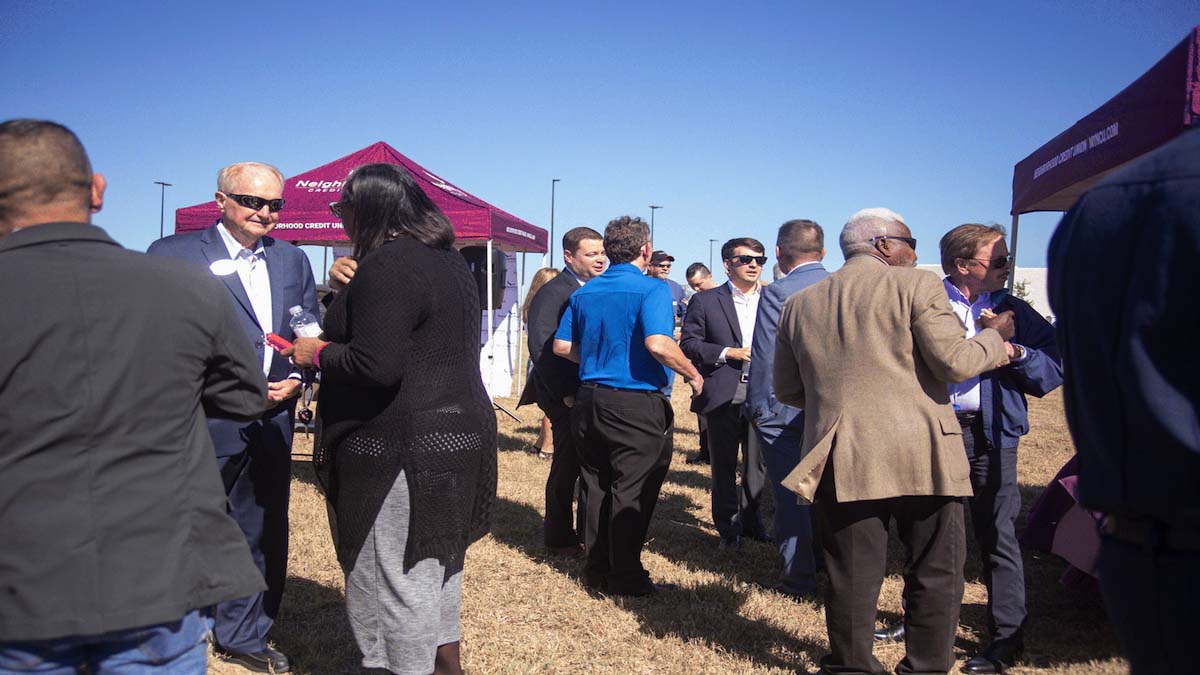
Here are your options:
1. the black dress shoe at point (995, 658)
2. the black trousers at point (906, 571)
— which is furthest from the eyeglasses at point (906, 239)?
the black dress shoe at point (995, 658)

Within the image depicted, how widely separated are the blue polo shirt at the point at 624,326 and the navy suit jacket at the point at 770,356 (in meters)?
0.56

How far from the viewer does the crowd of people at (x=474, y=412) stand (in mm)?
1401

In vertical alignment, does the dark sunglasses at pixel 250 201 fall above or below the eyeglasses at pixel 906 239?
above

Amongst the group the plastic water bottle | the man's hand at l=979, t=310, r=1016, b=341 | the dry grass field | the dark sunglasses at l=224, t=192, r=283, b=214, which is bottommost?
the dry grass field

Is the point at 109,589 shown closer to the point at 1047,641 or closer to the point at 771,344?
the point at 771,344

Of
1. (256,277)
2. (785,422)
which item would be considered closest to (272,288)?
(256,277)

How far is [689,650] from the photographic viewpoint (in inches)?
160

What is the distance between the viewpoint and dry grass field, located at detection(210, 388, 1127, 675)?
3920mm

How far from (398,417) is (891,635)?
2.81 m

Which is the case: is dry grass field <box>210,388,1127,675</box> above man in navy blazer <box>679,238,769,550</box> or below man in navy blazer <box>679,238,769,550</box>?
below

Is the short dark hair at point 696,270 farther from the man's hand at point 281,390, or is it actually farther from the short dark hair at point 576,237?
the man's hand at point 281,390

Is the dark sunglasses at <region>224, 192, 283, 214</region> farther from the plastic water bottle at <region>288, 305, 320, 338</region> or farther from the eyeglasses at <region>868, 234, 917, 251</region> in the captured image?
the eyeglasses at <region>868, 234, 917, 251</region>

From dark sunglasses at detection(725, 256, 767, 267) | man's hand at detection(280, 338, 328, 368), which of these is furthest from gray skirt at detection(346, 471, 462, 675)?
dark sunglasses at detection(725, 256, 767, 267)

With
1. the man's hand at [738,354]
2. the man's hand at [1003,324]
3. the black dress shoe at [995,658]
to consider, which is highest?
the man's hand at [1003,324]
